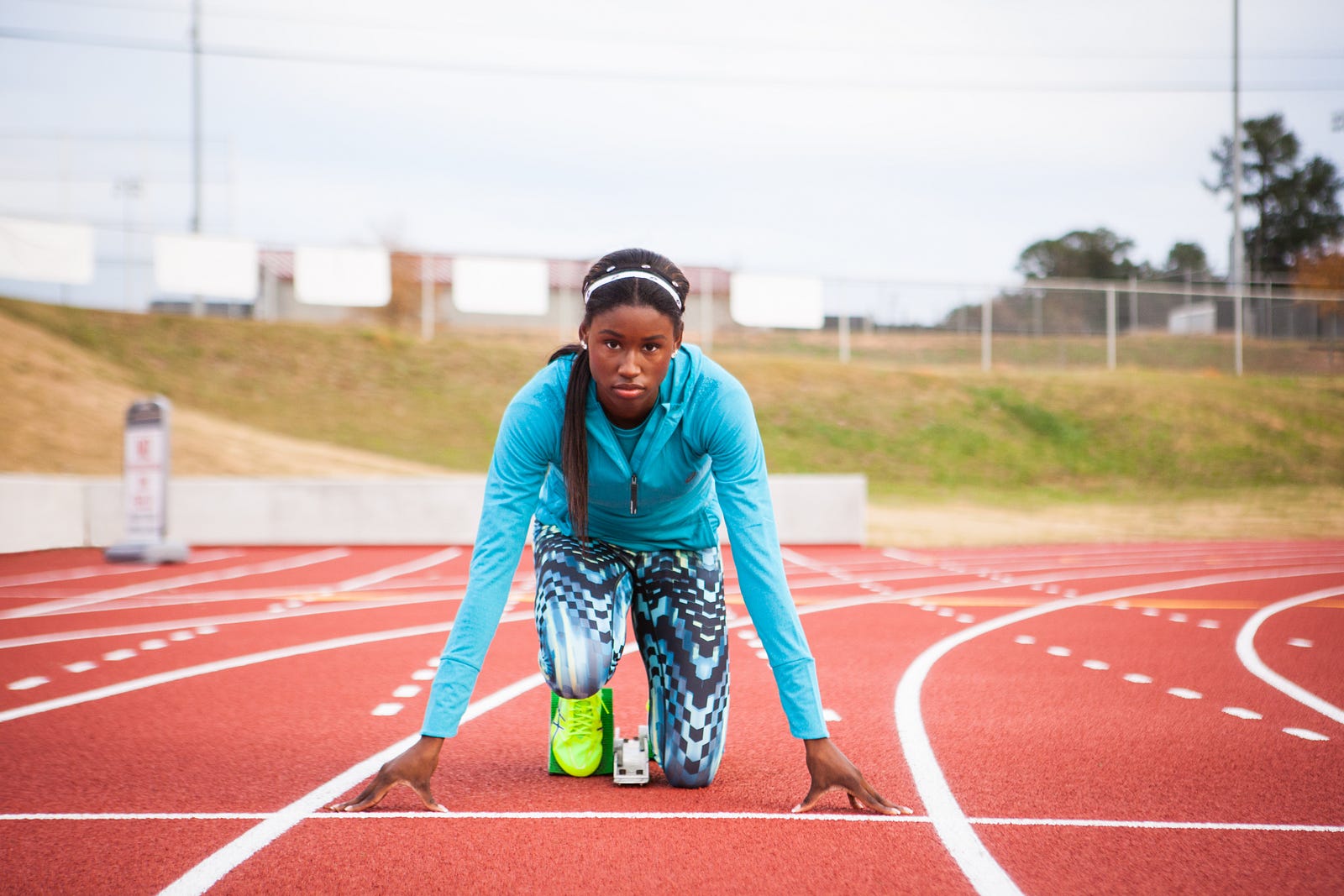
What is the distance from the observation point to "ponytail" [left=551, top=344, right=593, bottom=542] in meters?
3.22

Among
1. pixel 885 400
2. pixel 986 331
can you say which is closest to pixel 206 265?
pixel 885 400

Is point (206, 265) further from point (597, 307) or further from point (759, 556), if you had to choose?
point (759, 556)

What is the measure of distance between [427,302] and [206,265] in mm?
5840

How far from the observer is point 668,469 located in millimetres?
3393

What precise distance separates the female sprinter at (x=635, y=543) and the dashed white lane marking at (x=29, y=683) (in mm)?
2804

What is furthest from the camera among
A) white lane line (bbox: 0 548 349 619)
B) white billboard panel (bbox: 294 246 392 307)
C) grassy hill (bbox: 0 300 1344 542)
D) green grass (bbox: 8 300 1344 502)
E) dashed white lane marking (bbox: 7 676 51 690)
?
green grass (bbox: 8 300 1344 502)

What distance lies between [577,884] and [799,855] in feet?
Answer: 2.01

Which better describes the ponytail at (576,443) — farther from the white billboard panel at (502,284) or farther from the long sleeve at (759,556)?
the white billboard panel at (502,284)

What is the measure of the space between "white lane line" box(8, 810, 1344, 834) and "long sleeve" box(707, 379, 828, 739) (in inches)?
12.4

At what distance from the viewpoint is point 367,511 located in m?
13.0

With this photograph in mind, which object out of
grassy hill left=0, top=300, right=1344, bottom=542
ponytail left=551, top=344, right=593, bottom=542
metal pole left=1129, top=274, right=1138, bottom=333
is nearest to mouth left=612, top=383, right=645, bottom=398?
ponytail left=551, top=344, right=593, bottom=542

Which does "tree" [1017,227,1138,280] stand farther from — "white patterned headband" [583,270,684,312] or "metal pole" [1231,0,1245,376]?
"white patterned headband" [583,270,684,312]

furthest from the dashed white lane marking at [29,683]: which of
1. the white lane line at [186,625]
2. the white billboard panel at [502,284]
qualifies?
the white billboard panel at [502,284]

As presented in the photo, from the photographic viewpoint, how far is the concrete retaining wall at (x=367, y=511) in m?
12.7
